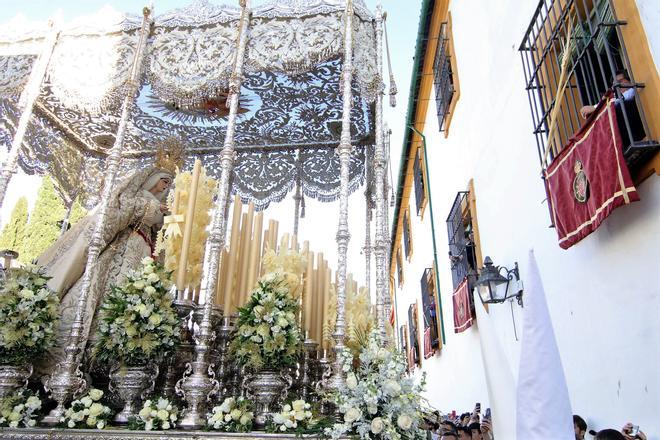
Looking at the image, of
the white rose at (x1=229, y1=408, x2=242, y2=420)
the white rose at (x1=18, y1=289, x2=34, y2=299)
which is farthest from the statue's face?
the white rose at (x1=229, y1=408, x2=242, y2=420)

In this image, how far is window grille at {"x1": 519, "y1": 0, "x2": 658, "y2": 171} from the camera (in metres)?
2.55

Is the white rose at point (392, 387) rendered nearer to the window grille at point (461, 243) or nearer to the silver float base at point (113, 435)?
the silver float base at point (113, 435)

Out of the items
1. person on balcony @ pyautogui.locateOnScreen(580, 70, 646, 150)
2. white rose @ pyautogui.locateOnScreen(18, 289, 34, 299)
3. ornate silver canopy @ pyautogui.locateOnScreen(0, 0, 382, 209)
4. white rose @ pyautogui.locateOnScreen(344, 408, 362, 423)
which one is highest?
ornate silver canopy @ pyautogui.locateOnScreen(0, 0, 382, 209)

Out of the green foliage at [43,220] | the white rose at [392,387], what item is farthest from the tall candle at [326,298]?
the green foliage at [43,220]

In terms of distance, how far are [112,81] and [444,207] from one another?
571 cm

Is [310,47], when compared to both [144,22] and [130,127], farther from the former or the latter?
[130,127]

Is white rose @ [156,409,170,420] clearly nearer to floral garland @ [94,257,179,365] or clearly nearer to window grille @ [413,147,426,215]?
floral garland @ [94,257,179,365]

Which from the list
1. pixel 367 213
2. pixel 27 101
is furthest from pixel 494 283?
pixel 27 101

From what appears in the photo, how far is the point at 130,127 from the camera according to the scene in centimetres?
551

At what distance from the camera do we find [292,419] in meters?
2.88

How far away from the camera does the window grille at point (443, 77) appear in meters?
7.29

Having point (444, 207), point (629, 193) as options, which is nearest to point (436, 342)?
point (444, 207)

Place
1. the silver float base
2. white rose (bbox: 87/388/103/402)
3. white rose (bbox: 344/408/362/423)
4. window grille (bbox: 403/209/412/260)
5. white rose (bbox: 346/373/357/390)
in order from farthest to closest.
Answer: window grille (bbox: 403/209/412/260)
white rose (bbox: 87/388/103/402)
the silver float base
white rose (bbox: 346/373/357/390)
white rose (bbox: 344/408/362/423)

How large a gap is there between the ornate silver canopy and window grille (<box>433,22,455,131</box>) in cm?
261
